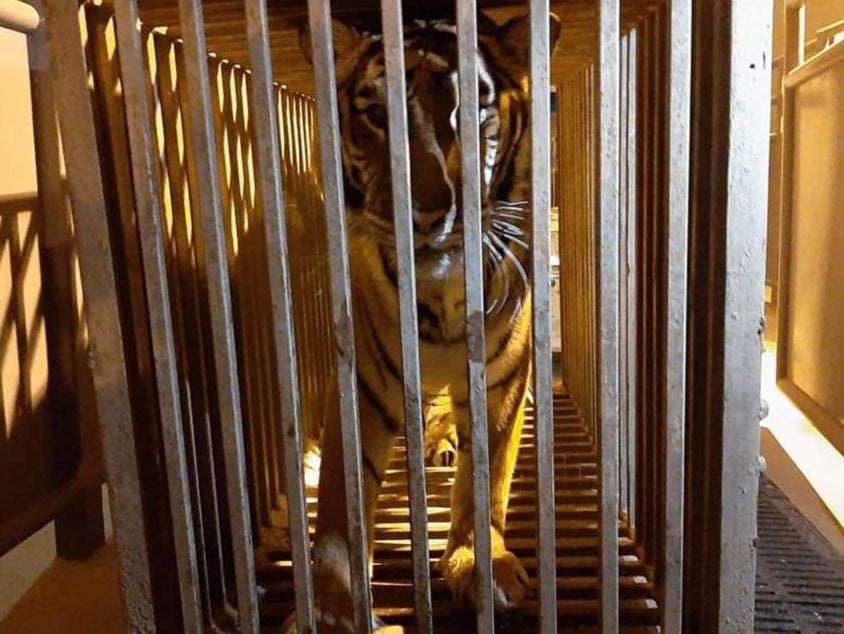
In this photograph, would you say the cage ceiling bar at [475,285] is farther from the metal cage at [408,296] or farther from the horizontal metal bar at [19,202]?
the horizontal metal bar at [19,202]

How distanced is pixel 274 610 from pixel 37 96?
78cm

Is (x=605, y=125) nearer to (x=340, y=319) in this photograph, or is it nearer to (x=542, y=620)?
(x=340, y=319)

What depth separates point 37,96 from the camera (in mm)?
1195

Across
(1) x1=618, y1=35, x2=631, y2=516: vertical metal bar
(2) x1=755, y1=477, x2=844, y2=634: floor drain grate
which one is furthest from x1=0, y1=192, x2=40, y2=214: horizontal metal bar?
(2) x1=755, y1=477, x2=844, y2=634: floor drain grate

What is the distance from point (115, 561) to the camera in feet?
4.04

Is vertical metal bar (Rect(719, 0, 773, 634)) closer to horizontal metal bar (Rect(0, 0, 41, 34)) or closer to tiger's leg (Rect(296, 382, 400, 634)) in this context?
→ tiger's leg (Rect(296, 382, 400, 634))

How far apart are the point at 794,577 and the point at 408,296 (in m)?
0.80

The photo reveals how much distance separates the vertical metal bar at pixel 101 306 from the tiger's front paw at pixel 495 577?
0.34 m

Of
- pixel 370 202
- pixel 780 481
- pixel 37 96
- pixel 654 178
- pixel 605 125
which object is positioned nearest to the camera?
pixel 605 125

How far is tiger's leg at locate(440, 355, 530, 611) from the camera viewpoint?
0.96 metres

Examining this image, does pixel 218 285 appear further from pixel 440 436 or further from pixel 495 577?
pixel 440 436

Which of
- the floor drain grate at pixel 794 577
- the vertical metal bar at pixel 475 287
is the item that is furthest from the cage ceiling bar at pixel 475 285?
the floor drain grate at pixel 794 577

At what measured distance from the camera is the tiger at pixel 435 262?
0.90 m

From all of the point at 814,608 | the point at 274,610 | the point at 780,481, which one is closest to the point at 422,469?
the point at 274,610
